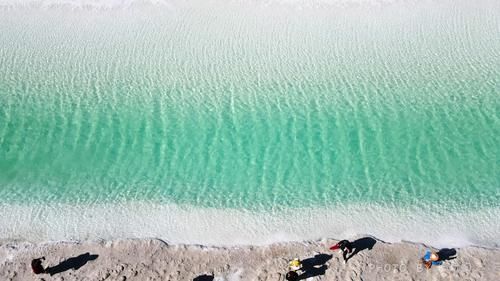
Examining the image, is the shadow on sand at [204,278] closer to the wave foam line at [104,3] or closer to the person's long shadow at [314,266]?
the person's long shadow at [314,266]

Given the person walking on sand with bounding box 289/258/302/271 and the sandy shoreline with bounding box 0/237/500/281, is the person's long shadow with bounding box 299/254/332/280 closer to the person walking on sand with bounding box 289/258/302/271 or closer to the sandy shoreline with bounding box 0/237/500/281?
the sandy shoreline with bounding box 0/237/500/281

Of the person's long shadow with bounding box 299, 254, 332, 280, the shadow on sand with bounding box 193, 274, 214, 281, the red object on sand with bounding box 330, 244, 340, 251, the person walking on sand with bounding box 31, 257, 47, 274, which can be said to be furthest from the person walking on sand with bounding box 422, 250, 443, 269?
the person walking on sand with bounding box 31, 257, 47, 274

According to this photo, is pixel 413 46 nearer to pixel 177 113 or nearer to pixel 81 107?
pixel 177 113

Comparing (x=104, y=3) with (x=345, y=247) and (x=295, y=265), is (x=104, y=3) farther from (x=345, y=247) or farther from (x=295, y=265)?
(x=345, y=247)

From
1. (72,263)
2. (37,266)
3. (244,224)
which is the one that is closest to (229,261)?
(244,224)

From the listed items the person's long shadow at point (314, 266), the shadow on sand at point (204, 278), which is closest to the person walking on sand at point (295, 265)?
the person's long shadow at point (314, 266)
